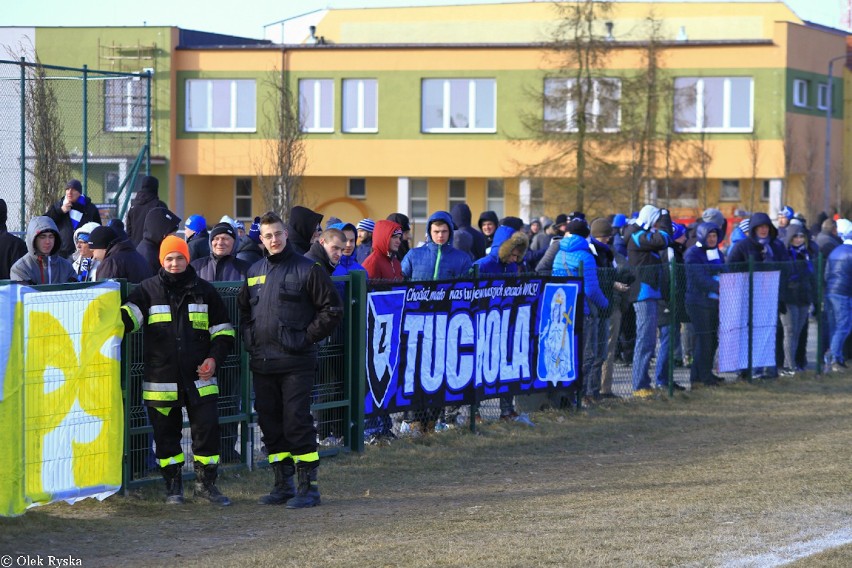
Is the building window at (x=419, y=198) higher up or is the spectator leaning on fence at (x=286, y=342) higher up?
the building window at (x=419, y=198)

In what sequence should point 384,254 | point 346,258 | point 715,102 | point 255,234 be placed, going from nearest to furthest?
point 346,258, point 384,254, point 255,234, point 715,102

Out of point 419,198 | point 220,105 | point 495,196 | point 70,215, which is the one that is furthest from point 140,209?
point 419,198

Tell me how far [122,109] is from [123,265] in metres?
12.9

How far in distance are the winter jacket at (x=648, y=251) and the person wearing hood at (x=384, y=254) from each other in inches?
156

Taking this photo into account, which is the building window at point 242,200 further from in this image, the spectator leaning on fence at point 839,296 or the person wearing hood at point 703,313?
the person wearing hood at point 703,313

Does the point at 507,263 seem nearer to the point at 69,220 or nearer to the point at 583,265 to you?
the point at 583,265

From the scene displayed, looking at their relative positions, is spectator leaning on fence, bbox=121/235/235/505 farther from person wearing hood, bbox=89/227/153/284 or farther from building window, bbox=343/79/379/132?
building window, bbox=343/79/379/132

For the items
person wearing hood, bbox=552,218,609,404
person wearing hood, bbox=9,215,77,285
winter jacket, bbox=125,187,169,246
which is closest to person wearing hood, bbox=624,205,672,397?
person wearing hood, bbox=552,218,609,404

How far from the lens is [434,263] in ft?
42.3

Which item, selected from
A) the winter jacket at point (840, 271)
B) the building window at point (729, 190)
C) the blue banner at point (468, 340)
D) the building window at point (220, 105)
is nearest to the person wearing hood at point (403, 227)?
the blue banner at point (468, 340)

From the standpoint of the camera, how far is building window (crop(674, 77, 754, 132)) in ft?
160

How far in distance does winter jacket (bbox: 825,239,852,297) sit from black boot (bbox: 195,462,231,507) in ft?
39.9

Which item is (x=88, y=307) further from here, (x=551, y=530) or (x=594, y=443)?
(x=594, y=443)

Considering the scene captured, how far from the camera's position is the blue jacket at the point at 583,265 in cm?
1448
